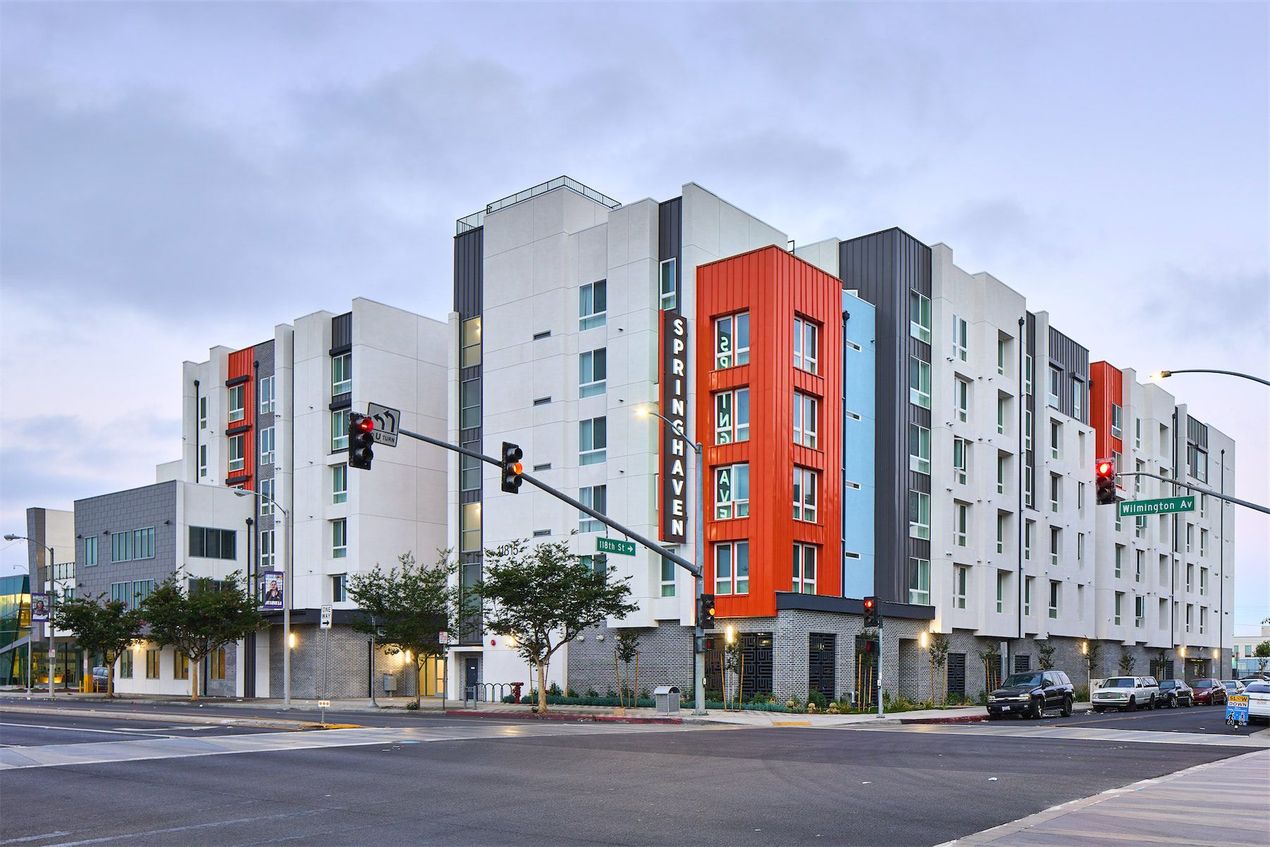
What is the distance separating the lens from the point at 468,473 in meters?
57.4

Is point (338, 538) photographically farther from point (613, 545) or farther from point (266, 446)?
point (613, 545)

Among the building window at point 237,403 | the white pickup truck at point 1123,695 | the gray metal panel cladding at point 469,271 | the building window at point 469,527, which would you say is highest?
the gray metal panel cladding at point 469,271

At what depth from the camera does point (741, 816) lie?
14.6 m

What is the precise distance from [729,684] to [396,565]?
23631 mm

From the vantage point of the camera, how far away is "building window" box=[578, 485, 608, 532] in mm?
49669

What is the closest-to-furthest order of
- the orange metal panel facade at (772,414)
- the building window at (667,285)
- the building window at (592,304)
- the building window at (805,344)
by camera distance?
the orange metal panel facade at (772,414) < the building window at (805,344) < the building window at (667,285) < the building window at (592,304)

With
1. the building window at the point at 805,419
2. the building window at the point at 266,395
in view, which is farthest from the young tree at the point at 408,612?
the building window at the point at 266,395

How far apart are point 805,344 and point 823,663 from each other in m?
12.8

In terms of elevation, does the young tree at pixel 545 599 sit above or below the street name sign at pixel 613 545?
below

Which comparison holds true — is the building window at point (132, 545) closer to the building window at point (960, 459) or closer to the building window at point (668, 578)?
the building window at point (668, 578)

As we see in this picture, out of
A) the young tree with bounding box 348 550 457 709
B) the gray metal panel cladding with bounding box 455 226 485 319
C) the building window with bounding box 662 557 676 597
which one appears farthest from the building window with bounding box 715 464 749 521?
the gray metal panel cladding with bounding box 455 226 485 319

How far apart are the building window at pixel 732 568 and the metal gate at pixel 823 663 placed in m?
3.43

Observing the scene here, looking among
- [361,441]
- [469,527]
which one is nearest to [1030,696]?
[469,527]

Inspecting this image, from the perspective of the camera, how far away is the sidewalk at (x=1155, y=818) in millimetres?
12305
